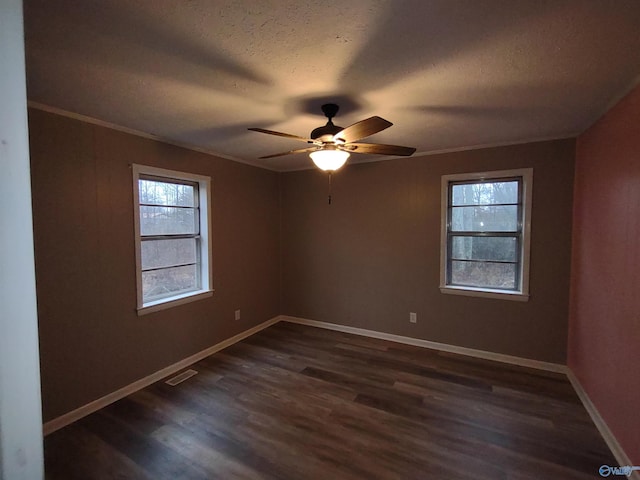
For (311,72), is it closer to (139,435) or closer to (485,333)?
(139,435)

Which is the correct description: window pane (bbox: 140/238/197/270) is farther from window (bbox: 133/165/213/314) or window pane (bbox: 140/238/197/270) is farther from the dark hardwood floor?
the dark hardwood floor

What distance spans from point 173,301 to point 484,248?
350cm

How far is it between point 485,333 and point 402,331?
37.3 inches

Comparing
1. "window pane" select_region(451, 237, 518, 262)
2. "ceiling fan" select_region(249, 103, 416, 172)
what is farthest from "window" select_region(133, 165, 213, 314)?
"window pane" select_region(451, 237, 518, 262)

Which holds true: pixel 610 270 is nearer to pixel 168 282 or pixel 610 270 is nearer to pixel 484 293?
pixel 484 293

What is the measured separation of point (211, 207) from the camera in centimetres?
352

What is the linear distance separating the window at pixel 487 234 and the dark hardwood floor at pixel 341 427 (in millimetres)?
912

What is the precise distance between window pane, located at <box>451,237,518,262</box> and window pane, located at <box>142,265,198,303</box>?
314cm

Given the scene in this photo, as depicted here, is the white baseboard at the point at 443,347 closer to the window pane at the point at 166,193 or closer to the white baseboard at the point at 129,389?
the white baseboard at the point at 129,389

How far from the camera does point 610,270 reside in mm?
2188

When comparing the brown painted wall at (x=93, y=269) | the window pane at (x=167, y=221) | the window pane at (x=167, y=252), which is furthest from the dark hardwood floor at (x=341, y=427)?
the window pane at (x=167, y=221)

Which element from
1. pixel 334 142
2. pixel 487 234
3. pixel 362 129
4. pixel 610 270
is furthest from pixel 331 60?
pixel 487 234

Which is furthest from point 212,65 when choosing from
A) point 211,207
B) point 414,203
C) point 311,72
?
point 414,203

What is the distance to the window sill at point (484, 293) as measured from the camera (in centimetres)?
322
